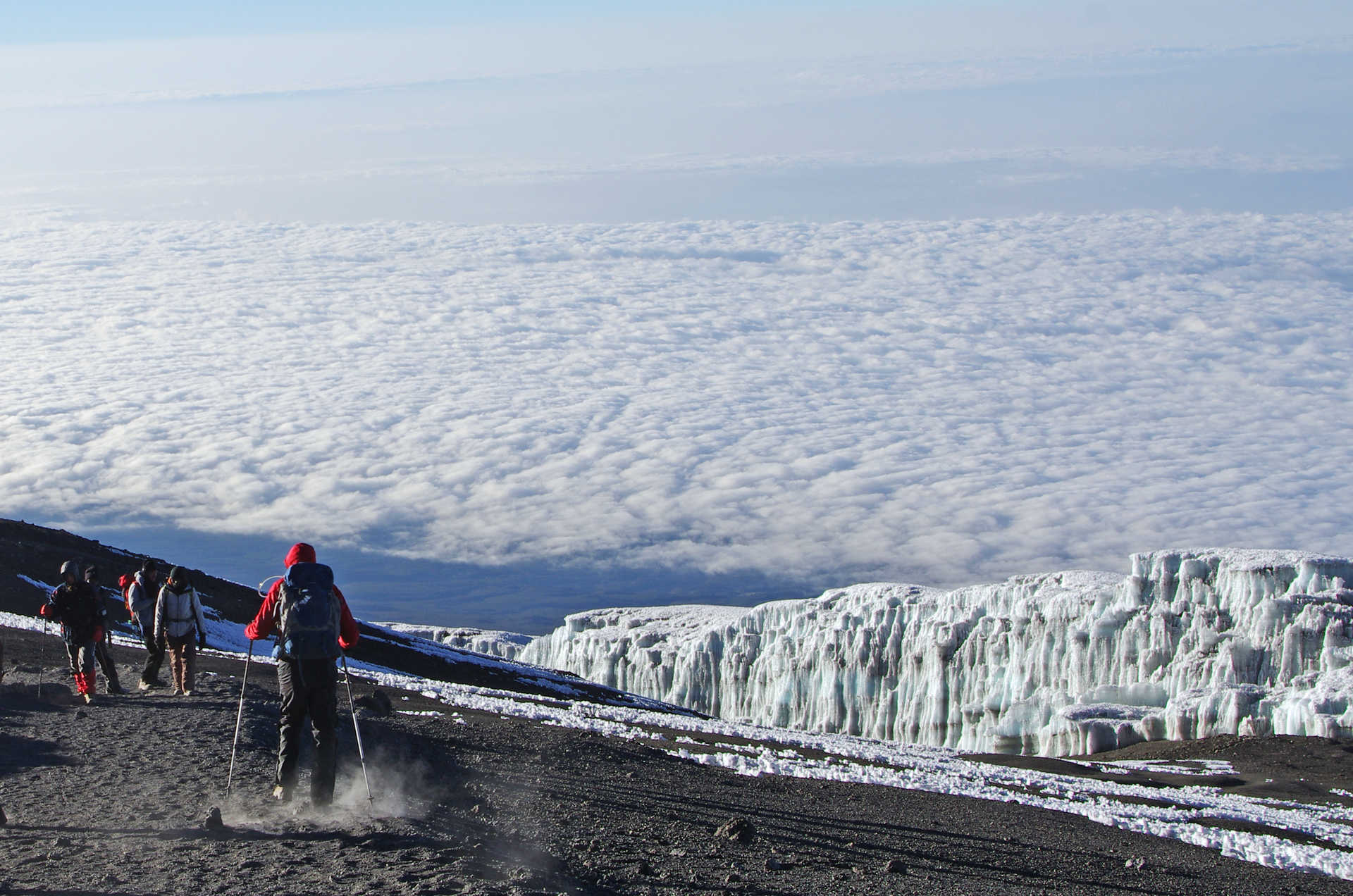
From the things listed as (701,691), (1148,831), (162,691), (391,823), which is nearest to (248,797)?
(391,823)

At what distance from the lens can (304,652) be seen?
14.9 m

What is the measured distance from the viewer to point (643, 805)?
18.1 metres

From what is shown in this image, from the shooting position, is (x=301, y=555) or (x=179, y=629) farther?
(x=179, y=629)

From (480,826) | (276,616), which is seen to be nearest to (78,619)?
(276,616)

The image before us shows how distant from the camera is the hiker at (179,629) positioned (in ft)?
78.3

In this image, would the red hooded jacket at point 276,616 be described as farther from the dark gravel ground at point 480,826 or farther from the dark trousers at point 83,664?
the dark trousers at point 83,664

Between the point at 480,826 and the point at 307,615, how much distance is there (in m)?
3.21

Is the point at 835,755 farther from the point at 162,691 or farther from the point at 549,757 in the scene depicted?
the point at 162,691

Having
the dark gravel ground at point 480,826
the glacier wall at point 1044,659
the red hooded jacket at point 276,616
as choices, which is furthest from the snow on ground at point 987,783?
the glacier wall at point 1044,659

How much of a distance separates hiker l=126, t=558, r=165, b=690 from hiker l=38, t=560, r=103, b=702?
4.62 feet

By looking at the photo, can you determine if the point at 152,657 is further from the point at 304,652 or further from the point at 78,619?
the point at 304,652

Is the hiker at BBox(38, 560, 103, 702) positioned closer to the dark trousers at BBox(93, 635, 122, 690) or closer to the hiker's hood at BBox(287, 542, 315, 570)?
the dark trousers at BBox(93, 635, 122, 690)

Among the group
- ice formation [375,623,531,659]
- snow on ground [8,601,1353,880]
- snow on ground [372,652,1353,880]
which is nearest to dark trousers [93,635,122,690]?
snow on ground [8,601,1353,880]

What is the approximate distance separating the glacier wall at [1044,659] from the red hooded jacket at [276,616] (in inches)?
2982
